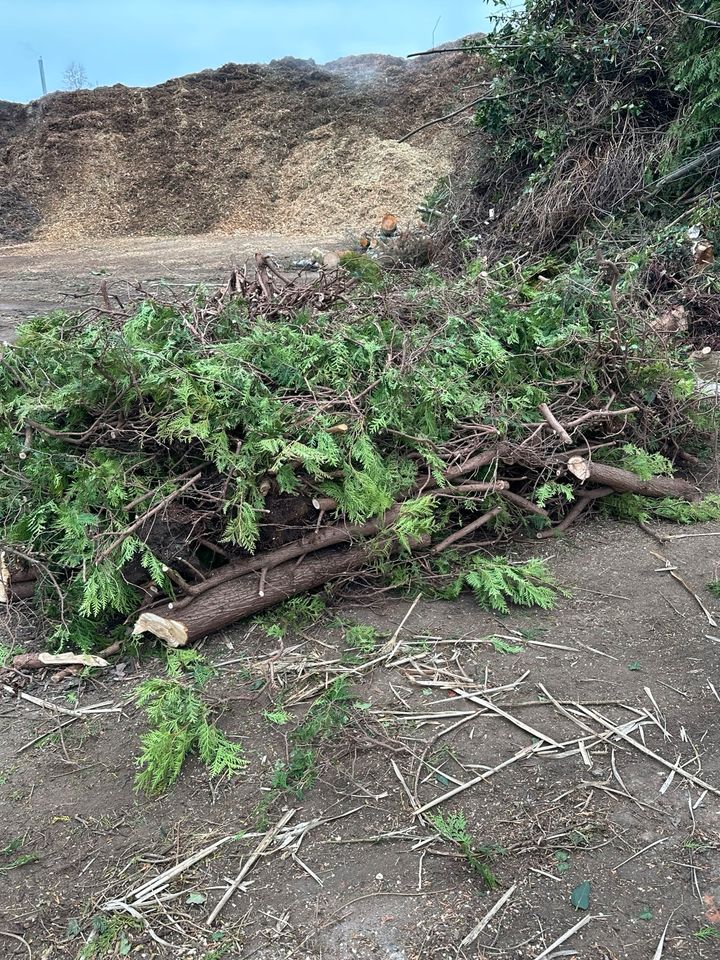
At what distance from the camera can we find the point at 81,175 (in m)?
21.1

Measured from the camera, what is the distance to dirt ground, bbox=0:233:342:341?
10992 mm

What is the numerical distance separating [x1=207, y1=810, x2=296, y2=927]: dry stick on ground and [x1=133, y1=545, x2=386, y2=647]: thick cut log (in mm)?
1116

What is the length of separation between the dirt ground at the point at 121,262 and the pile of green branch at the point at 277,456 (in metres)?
5.77

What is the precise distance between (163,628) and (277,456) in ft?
3.16

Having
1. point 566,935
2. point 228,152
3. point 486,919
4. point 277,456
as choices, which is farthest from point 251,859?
point 228,152

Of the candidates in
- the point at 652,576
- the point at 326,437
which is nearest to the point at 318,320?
the point at 326,437

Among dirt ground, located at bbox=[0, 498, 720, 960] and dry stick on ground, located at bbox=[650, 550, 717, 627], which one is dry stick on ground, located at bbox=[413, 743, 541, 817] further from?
dry stick on ground, located at bbox=[650, 550, 717, 627]

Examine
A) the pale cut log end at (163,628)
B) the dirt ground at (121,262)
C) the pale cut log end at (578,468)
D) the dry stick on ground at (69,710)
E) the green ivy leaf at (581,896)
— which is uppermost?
the dirt ground at (121,262)

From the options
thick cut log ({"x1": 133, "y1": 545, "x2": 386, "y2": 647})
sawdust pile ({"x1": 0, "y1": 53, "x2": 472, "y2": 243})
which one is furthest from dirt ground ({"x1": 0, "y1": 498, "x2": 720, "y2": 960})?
sawdust pile ({"x1": 0, "y1": 53, "x2": 472, "y2": 243})

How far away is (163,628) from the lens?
3.43 meters

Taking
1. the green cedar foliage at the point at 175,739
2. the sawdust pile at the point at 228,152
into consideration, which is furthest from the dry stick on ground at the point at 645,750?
the sawdust pile at the point at 228,152

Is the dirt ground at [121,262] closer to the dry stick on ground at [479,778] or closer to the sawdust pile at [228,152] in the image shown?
the sawdust pile at [228,152]

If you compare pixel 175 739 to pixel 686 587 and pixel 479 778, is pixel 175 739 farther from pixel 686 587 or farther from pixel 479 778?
pixel 686 587

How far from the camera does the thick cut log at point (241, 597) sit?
345cm
